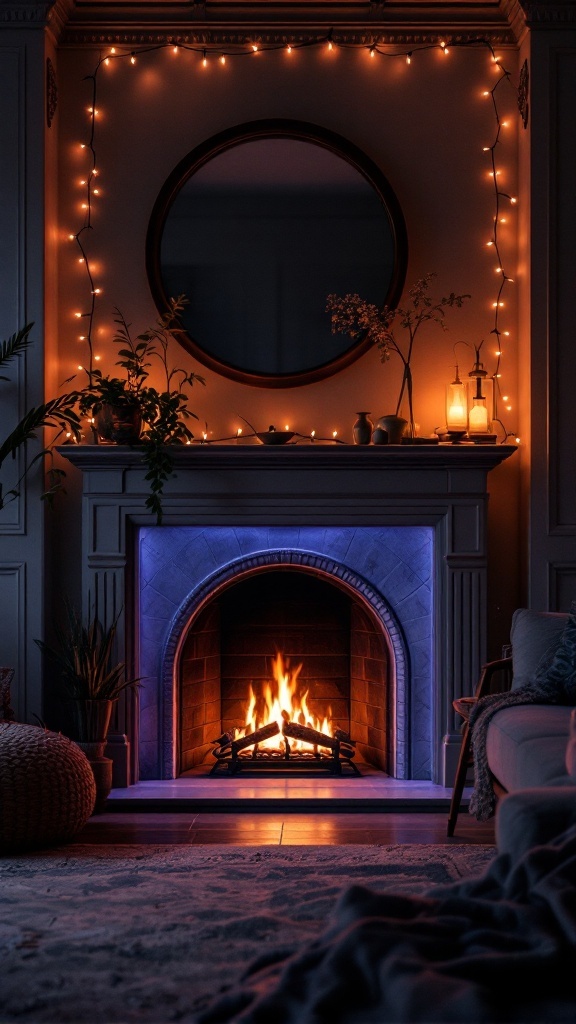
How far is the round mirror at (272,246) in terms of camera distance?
14.9 ft

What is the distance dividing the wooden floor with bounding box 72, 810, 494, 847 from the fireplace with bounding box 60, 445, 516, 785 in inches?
16.0

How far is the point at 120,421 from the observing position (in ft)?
13.8

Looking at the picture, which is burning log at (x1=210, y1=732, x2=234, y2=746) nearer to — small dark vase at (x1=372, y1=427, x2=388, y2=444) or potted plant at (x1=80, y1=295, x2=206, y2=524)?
potted plant at (x1=80, y1=295, x2=206, y2=524)

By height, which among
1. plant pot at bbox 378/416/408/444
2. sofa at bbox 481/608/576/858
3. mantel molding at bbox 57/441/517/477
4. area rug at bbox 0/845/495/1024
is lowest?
area rug at bbox 0/845/495/1024

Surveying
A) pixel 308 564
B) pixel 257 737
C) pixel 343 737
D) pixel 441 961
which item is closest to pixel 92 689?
pixel 257 737

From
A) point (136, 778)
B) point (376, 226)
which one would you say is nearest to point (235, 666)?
point (136, 778)

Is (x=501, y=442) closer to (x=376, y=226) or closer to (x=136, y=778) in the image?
(x=376, y=226)

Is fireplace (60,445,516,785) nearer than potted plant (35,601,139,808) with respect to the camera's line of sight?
No

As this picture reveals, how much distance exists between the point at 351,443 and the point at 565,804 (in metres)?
2.75

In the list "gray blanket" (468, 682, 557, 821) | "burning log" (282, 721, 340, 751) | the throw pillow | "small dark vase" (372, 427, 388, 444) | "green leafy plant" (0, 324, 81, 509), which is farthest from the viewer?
"burning log" (282, 721, 340, 751)

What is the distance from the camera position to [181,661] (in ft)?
14.9

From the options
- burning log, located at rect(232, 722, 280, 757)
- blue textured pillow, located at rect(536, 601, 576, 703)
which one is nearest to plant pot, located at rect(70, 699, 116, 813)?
burning log, located at rect(232, 722, 280, 757)

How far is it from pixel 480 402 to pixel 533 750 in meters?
2.11

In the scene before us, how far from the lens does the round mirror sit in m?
4.53
